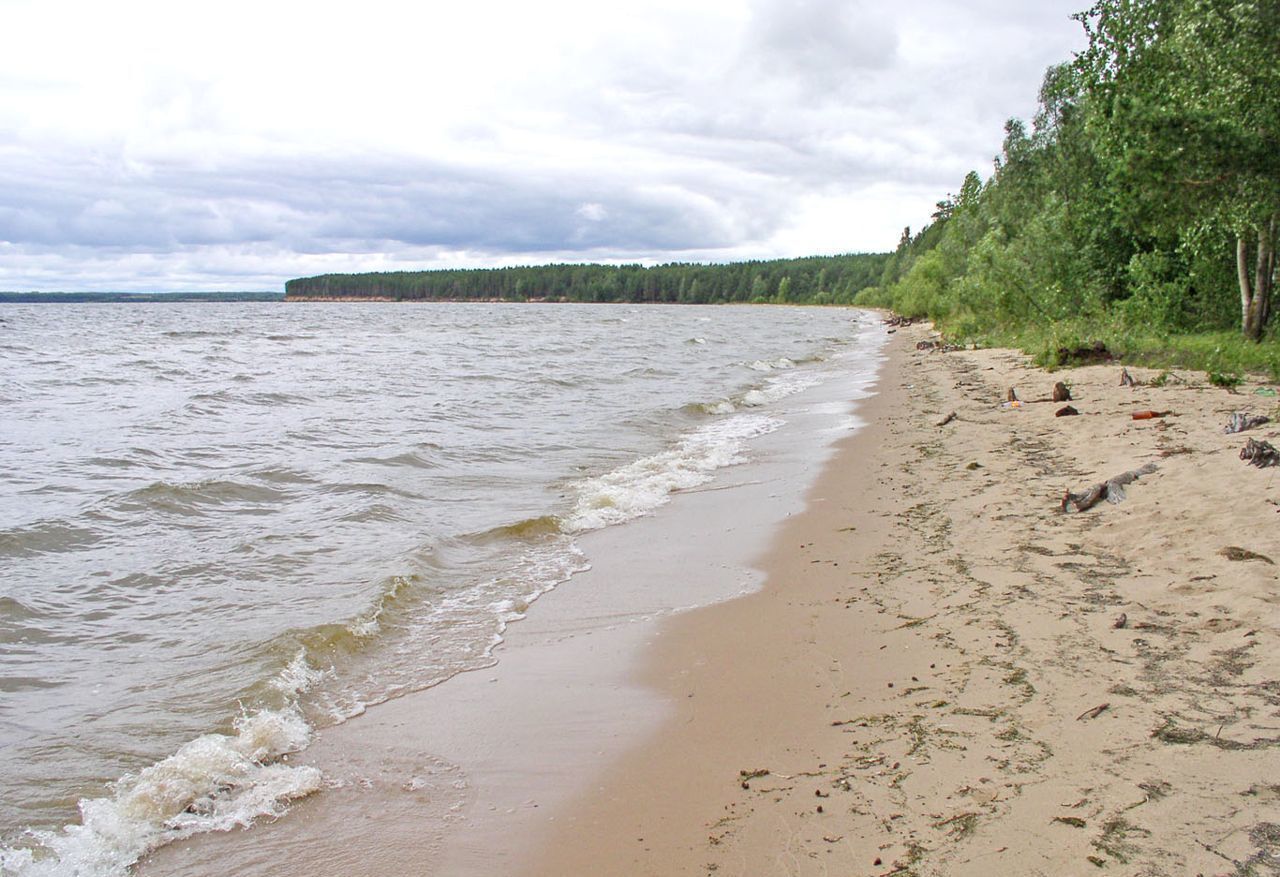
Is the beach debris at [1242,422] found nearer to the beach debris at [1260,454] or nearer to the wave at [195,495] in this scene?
the beach debris at [1260,454]

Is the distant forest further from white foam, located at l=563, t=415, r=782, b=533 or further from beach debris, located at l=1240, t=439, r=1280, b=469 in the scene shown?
beach debris, located at l=1240, t=439, r=1280, b=469

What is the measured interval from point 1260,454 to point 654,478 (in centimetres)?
654

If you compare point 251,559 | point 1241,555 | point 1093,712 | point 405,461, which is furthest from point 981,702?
point 405,461

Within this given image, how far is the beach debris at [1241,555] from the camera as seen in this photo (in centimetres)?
583

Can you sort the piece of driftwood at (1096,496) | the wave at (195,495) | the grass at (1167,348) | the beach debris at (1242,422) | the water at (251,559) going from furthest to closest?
the grass at (1167,348) < the wave at (195,495) < the beach debris at (1242,422) < the piece of driftwood at (1096,496) < the water at (251,559)

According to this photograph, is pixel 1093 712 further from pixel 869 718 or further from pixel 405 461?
pixel 405 461

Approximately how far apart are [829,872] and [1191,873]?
1.15m

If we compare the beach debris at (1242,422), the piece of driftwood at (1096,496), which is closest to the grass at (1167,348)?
the beach debris at (1242,422)

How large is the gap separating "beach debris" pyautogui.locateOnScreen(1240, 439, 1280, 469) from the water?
18.9 feet

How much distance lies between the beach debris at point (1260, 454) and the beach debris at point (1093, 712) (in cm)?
501

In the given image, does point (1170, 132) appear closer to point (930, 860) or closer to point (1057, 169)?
point (930, 860)

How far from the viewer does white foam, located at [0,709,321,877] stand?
3.77 metres

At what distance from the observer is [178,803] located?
163 inches

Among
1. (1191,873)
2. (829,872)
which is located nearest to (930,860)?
(829,872)
